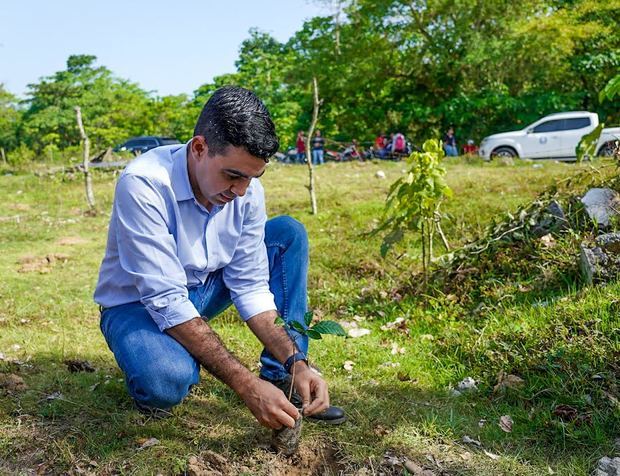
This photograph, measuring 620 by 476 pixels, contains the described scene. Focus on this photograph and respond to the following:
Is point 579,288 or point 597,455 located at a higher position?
point 579,288

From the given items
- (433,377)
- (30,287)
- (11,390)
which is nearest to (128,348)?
(11,390)

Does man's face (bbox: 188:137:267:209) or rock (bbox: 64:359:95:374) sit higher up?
man's face (bbox: 188:137:267:209)

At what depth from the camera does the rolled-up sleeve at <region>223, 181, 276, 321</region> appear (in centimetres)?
264

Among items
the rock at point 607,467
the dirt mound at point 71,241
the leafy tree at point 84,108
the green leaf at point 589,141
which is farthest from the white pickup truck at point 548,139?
the leafy tree at point 84,108

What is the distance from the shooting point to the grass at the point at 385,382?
2473 mm

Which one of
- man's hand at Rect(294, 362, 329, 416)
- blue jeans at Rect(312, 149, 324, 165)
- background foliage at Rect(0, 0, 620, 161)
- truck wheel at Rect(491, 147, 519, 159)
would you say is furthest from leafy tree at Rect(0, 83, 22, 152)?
man's hand at Rect(294, 362, 329, 416)

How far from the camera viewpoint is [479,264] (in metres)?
4.41

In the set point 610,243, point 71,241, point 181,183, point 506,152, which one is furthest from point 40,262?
point 506,152

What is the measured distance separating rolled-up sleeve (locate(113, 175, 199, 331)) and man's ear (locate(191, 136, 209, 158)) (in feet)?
0.66

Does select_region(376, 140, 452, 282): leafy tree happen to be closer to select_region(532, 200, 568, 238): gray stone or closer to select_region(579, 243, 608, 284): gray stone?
select_region(532, 200, 568, 238): gray stone

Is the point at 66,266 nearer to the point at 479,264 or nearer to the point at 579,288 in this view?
the point at 479,264

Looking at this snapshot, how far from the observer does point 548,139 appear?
50.0 feet

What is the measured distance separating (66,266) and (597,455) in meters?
5.28

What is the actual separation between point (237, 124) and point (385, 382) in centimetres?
170
